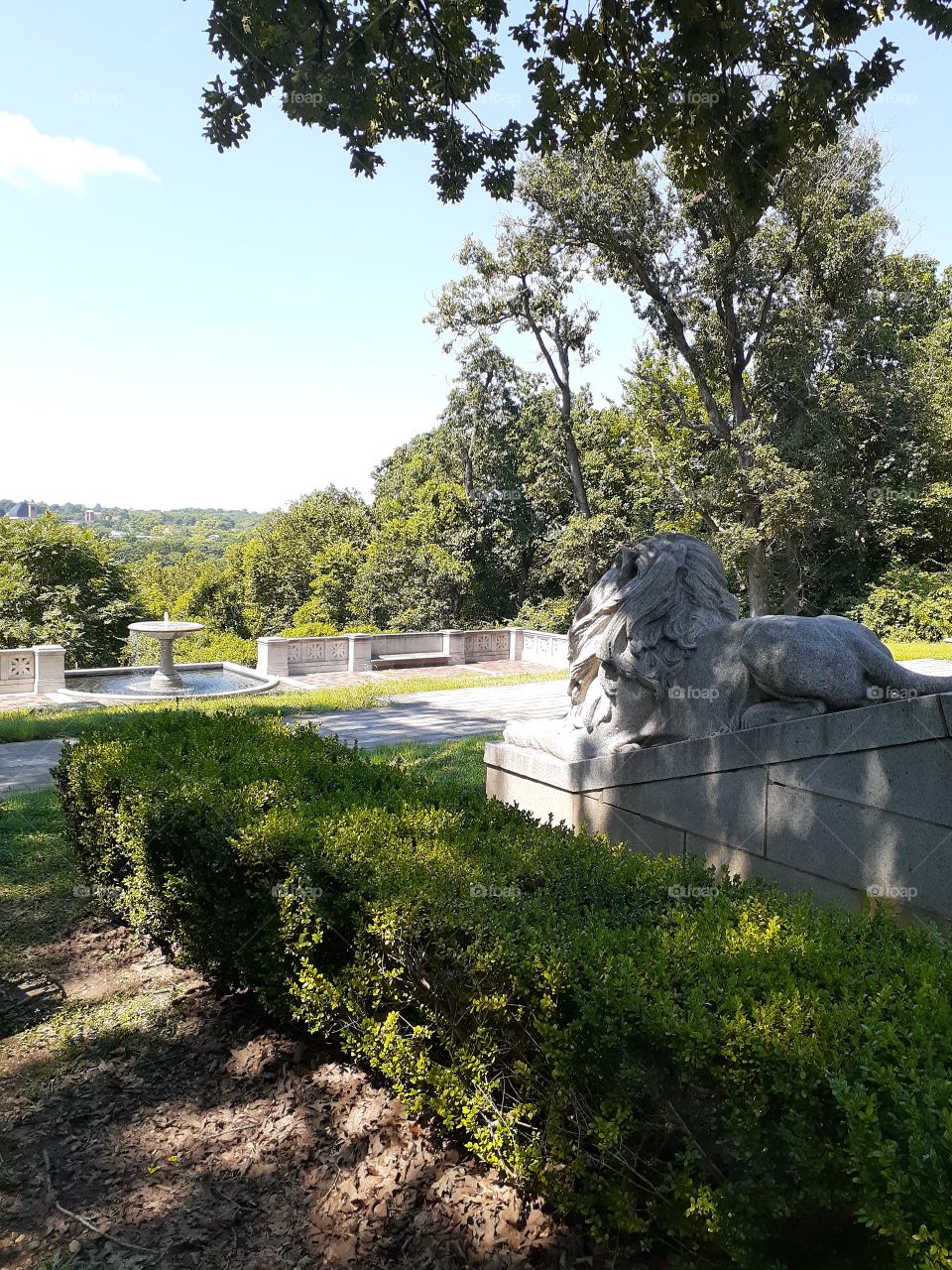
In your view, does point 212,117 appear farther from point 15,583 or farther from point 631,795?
point 15,583

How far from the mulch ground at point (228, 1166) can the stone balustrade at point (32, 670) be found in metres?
15.7

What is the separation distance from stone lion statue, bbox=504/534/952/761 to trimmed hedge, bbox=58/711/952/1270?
128cm

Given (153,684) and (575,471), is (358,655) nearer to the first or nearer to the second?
(153,684)

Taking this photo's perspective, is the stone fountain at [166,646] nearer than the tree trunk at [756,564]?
Yes

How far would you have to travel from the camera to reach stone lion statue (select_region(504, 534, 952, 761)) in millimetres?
4613

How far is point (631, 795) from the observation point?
17.4 feet

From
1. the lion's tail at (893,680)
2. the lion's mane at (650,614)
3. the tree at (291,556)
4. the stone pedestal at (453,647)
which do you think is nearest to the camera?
the lion's tail at (893,680)

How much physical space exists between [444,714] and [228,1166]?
11.7 meters

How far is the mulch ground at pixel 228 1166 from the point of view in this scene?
2781mm

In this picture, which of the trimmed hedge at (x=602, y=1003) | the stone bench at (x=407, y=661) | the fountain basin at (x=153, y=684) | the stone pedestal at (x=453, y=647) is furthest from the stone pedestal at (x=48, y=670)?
the trimmed hedge at (x=602, y=1003)

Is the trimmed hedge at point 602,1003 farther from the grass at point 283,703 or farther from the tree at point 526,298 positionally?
the tree at point 526,298

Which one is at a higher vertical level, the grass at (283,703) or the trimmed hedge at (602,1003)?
the trimmed hedge at (602,1003)

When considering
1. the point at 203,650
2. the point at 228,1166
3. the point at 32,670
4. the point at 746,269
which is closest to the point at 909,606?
the point at 746,269

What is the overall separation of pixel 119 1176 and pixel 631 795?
127 inches
